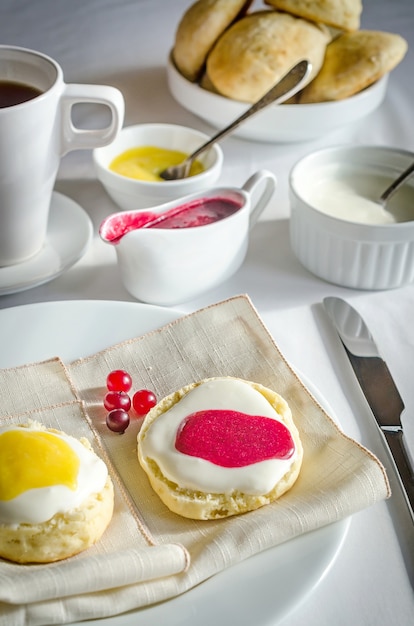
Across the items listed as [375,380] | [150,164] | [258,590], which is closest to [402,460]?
[375,380]

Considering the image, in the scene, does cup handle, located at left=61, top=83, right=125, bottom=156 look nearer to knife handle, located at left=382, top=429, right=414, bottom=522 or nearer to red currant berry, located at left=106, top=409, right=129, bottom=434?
red currant berry, located at left=106, top=409, right=129, bottom=434

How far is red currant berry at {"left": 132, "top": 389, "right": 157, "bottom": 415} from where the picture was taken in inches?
41.2

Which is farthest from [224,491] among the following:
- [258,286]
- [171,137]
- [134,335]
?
[171,137]

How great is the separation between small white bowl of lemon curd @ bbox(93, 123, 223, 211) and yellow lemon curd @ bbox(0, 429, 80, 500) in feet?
2.06

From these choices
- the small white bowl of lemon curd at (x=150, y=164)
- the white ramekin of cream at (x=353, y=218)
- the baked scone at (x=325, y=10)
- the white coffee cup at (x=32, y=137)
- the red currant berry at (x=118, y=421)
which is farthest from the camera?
the baked scone at (x=325, y=10)

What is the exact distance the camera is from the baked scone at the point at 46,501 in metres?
0.84

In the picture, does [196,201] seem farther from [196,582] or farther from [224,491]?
[196,582]

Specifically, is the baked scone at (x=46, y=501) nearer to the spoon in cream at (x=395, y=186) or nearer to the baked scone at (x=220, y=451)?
the baked scone at (x=220, y=451)

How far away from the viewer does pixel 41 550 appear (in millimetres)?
845

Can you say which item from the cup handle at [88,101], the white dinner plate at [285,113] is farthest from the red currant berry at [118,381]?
the white dinner plate at [285,113]

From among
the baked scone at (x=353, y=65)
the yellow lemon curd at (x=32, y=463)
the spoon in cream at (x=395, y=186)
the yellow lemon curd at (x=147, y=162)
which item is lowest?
the yellow lemon curd at (x=147, y=162)

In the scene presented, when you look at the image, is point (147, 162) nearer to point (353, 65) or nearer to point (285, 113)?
point (285, 113)

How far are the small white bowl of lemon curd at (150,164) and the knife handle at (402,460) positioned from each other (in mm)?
547

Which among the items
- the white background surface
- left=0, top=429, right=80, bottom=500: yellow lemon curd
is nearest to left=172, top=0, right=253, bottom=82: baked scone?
the white background surface
